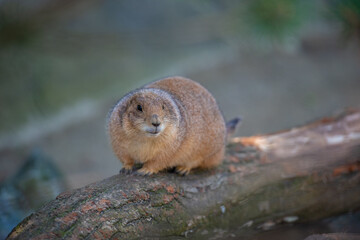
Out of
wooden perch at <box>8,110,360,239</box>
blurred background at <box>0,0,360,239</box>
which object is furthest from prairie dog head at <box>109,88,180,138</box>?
blurred background at <box>0,0,360,239</box>

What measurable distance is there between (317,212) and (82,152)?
23.1 ft

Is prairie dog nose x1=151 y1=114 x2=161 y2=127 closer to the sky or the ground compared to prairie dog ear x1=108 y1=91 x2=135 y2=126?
closer to the ground

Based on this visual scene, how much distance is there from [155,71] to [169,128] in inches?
316

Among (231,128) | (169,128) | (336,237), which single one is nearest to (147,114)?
(169,128)

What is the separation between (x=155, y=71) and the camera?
12602mm

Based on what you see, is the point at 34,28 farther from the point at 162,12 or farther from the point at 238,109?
the point at 162,12

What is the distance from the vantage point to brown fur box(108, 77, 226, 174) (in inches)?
181

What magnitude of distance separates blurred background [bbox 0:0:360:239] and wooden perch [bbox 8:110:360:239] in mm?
3601

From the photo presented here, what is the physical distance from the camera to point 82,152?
1095 cm

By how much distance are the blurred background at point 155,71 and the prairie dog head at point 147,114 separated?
426 cm

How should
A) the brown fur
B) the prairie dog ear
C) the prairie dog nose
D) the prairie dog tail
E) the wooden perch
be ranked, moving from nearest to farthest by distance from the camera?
the wooden perch → the prairie dog nose → the brown fur → the prairie dog ear → the prairie dog tail

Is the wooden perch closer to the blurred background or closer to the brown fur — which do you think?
the brown fur

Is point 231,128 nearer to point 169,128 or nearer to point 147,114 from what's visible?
point 169,128

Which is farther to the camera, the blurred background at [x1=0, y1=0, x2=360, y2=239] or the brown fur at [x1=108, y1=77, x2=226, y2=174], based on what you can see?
the blurred background at [x1=0, y1=0, x2=360, y2=239]
